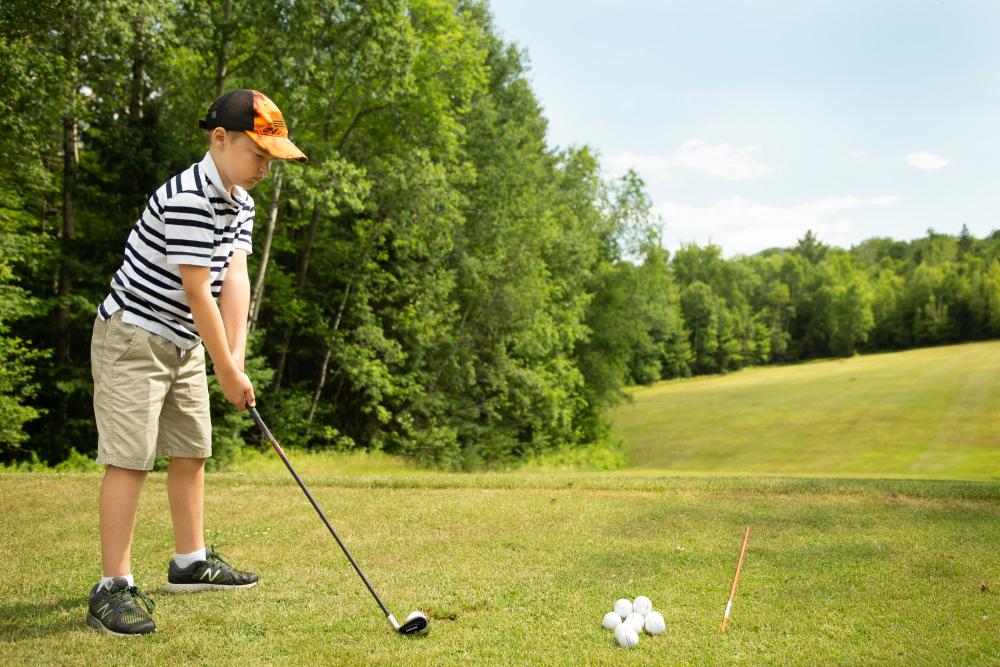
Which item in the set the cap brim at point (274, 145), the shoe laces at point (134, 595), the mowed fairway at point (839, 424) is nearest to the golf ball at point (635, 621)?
the shoe laces at point (134, 595)

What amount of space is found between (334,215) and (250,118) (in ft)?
43.5

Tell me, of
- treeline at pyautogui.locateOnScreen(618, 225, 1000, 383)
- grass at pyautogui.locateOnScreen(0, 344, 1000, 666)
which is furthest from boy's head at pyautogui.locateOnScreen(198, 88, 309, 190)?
treeline at pyautogui.locateOnScreen(618, 225, 1000, 383)

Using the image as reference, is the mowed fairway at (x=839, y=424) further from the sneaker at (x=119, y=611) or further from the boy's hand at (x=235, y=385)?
the sneaker at (x=119, y=611)

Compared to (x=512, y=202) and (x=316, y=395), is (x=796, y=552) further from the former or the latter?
(x=512, y=202)

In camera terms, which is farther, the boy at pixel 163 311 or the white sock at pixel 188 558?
the white sock at pixel 188 558

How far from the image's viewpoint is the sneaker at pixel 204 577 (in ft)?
11.8

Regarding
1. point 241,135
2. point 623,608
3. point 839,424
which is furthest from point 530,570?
point 839,424

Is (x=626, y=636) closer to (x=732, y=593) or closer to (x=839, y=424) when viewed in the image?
(x=732, y=593)

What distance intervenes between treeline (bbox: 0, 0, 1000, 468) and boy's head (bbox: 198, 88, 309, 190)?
1040cm

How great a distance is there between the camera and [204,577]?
3.60 meters

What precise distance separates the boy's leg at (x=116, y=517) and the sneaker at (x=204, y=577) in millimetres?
350

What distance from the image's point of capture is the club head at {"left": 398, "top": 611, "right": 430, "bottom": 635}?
9.57 feet

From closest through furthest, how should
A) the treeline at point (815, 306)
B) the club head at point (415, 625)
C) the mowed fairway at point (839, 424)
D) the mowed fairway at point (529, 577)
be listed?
the mowed fairway at point (529, 577), the club head at point (415, 625), the mowed fairway at point (839, 424), the treeline at point (815, 306)

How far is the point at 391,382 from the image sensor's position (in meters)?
20.7
